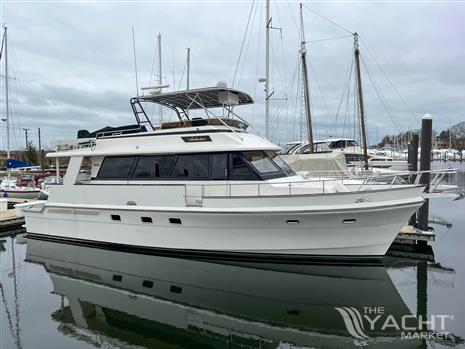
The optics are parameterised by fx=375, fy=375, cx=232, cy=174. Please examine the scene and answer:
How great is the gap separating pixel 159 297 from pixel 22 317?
2.39 meters

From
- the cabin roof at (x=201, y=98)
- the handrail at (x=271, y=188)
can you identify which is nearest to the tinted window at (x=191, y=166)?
the handrail at (x=271, y=188)

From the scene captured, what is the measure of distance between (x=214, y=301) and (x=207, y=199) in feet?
7.74

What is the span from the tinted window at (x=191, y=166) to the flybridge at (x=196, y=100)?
1260mm

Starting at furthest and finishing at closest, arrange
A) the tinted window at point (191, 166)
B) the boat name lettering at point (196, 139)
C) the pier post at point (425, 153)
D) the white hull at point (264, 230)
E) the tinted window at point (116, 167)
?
the pier post at point (425, 153)
the tinted window at point (116, 167)
the boat name lettering at point (196, 139)
the tinted window at point (191, 166)
the white hull at point (264, 230)

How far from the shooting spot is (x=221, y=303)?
23.0 ft

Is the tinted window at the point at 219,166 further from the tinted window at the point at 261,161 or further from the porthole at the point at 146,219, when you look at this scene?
the porthole at the point at 146,219

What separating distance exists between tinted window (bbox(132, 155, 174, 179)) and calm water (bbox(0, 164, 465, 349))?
2.13 metres

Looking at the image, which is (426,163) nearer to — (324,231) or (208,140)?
(324,231)

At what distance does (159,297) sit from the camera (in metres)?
7.43

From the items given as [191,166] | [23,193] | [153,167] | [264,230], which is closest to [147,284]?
[264,230]

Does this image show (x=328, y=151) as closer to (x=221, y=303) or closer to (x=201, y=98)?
(x=201, y=98)

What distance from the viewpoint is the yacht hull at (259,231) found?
800 centimetres

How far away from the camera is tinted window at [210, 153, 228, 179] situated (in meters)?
9.11

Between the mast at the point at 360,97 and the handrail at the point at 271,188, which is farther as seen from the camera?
the mast at the point at 360,97
